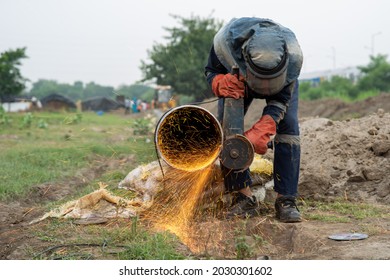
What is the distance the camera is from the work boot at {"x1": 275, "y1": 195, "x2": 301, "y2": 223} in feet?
15.0

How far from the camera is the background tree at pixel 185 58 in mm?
32281

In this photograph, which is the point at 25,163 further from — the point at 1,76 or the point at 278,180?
the point at 1,76

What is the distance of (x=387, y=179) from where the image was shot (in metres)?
6.02

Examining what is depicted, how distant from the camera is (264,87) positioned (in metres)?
4.36

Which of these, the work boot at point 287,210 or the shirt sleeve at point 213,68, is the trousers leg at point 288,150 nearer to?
the work boot at point 287,210

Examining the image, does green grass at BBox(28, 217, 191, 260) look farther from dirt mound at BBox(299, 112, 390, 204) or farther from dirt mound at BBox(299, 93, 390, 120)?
dirt mound at BBox(299, 93, 390, 120)

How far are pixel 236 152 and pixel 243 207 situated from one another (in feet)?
2.40

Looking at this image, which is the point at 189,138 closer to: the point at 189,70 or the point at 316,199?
the point at 316,199

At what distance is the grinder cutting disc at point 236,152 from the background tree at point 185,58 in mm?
27194

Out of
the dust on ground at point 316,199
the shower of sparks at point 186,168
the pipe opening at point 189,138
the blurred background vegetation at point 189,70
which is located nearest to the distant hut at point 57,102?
the blurred background vegetation at point 189,70

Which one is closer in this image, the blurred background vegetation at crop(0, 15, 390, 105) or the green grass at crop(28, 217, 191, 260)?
the green grass at crop(28, 217, 191, 260)

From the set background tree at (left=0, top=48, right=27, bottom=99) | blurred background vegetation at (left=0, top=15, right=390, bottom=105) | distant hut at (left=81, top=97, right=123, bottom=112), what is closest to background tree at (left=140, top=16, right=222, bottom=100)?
blurred background vegetation at (left=0, top=15, right=390, bottom=105)

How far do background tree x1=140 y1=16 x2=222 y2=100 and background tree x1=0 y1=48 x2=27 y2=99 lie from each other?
750 centimetres

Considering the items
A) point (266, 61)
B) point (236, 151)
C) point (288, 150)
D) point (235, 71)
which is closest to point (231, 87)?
point (235, 71)
